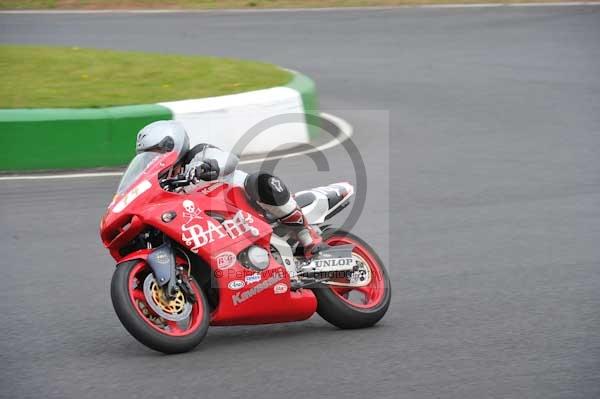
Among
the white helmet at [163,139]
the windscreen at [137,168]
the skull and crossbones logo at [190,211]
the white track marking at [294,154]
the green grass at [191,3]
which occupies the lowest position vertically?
the green grass at [191,3]

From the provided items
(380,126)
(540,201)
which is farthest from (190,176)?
(380,126)

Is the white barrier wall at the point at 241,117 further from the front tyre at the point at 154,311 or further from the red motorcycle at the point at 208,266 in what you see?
the front tyre at the point at 154,311

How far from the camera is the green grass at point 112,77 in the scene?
12.2 m

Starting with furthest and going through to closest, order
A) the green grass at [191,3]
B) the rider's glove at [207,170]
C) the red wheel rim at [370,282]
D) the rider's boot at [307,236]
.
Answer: the green grass at [191,3], the red wheel rim at [370,282], the rider's boot at [307,236], the rider's glove at [207,170]

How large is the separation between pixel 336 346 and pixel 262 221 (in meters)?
0.83

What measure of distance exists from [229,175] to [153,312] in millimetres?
937

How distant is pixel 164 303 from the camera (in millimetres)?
5762

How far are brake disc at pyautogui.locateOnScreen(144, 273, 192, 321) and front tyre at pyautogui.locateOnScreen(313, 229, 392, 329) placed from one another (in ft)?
3.05

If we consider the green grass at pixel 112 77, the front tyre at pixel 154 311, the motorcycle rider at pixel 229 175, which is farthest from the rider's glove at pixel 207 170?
the green grass at pixel 112 77

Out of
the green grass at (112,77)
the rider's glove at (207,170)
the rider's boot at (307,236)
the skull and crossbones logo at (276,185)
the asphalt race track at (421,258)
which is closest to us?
the asphalt race track at (421,258)

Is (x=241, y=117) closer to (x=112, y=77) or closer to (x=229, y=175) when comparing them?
(x=112, y=77)

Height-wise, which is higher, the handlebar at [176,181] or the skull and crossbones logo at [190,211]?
the handlebar at [176,181]

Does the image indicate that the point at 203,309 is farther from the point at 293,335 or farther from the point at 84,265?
the point at 84,265

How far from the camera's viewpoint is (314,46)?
762 inches
